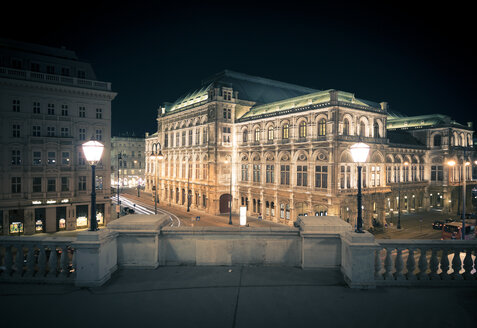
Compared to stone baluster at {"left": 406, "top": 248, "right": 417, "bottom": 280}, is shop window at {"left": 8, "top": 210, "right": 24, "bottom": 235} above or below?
below

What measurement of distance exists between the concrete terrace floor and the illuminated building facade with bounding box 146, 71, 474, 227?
3163 cm

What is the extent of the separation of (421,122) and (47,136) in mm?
68016

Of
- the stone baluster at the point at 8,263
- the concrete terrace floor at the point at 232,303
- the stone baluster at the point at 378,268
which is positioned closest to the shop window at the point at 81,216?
the stone baluster at the point at 8,263

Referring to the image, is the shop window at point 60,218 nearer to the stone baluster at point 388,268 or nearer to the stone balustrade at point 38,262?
the stone balustrade at point 38,262

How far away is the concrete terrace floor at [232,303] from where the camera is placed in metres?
5.87

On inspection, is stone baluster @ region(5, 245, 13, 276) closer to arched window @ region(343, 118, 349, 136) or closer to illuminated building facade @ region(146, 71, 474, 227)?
illuminated building facade @ region(146, 71, 474, 227)

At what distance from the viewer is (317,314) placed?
615 cm

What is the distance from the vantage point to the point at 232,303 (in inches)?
258

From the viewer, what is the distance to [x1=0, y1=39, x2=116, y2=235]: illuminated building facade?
113 ft

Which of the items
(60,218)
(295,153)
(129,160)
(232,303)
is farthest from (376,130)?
(129,160)

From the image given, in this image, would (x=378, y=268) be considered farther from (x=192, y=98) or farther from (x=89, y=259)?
(x=192, y=98)

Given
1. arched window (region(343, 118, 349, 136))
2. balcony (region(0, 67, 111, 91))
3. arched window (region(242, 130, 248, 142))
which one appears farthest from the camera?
arched window (region(242, 130, 248, 142))

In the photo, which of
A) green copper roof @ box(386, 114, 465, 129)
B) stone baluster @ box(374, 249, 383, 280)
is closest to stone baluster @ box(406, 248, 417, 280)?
stone baluster @ box(374, 249, 383, 280)

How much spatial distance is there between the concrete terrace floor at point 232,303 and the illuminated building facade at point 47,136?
33.9 metres
